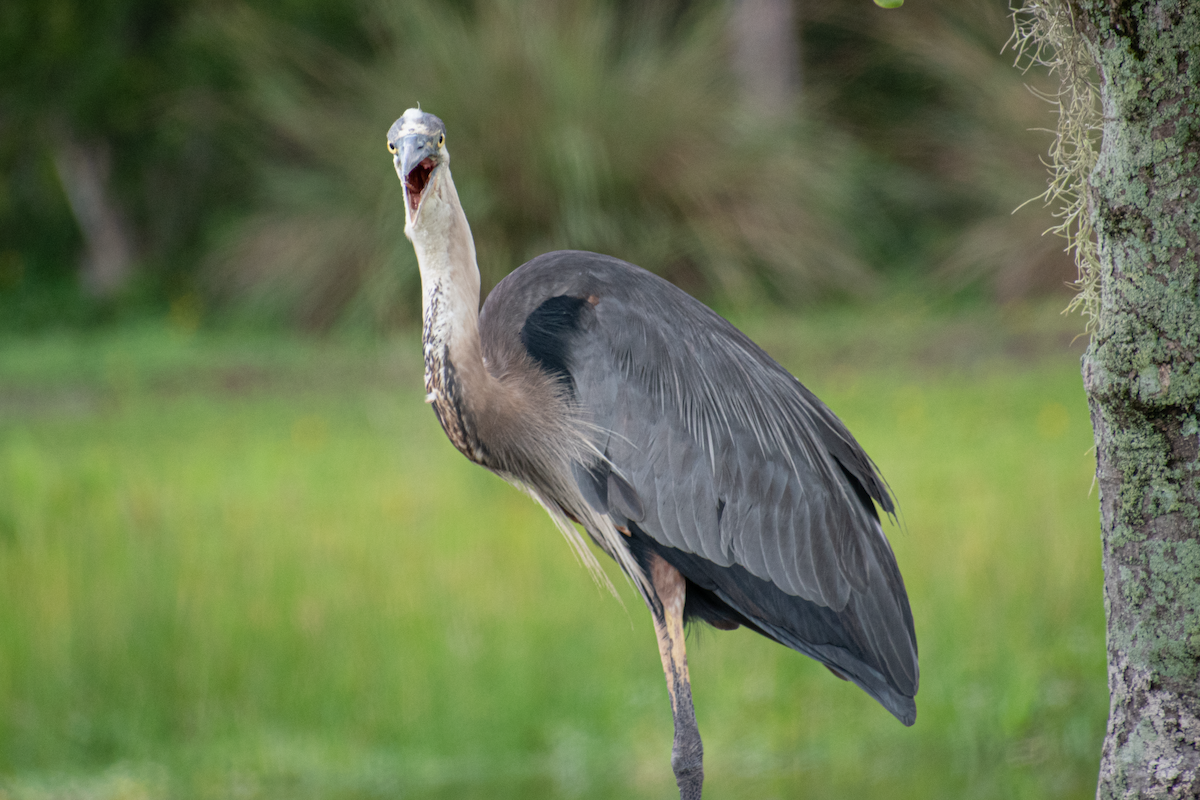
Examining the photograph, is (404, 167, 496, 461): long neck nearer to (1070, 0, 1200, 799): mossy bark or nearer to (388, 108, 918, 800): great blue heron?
(388, 108, 918, 800): great blue heron

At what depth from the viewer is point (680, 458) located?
9.91ft

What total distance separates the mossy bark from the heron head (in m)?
1.23

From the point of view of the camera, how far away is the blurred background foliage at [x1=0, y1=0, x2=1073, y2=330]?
9125mm

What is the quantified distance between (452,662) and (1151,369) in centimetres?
326

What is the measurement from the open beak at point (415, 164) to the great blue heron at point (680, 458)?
0.92 feet

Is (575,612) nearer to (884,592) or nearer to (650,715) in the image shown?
(650,715)

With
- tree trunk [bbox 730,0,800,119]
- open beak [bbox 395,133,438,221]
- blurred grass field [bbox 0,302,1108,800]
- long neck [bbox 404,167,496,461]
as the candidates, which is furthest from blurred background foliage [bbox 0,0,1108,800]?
open beak [bbox 395,133,438,221]

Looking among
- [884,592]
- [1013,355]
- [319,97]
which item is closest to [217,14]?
[319,97]

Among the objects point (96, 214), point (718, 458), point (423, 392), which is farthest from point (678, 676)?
point (96, 214)

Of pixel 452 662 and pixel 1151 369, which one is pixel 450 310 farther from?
pixel 452 662

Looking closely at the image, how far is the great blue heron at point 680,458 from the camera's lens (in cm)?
298

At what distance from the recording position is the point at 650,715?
481 cm

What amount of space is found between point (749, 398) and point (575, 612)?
86.2 inches

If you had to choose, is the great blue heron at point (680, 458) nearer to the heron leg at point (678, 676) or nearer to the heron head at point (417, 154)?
the heron leg at point (678, 676)
